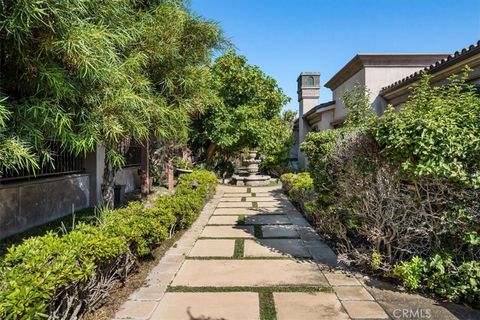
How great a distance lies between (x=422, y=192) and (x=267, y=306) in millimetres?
2254

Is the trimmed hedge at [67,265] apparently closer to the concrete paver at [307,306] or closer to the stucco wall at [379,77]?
the concrete paver at [307,306]

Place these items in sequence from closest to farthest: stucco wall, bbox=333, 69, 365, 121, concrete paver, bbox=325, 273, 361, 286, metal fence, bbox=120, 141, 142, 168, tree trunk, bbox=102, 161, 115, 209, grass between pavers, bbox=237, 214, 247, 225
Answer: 1. concrete paver, bbox=325, 273, 361, 286
2. tree trunk, bbox=102, 161, 115, 209
3. grass between pavers, bbox=237, 214, 247, 225
4. stucco wall, bbox=333, 69, 365, 121
5. metal fence, bbox=120, 141, 142, 168

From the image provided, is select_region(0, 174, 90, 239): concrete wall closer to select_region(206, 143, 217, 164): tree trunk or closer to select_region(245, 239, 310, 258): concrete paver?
select_region(245, 239, 310, 258): concrete paver

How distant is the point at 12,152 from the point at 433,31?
10.4m

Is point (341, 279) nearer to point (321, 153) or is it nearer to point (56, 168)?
point (321, 153)

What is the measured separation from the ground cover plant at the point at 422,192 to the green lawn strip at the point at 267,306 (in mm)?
1425

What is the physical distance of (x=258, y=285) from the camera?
4.03 metres

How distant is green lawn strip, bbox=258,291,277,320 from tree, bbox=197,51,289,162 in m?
11.7

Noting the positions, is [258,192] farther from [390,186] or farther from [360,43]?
[390,186]

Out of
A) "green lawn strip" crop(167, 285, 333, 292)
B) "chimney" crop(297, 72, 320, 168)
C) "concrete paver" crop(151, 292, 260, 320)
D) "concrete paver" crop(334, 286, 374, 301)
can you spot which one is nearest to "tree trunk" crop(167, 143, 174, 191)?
"chimney" crop(297, 72, 320, 168)

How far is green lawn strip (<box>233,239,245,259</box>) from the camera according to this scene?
5225 millimetres

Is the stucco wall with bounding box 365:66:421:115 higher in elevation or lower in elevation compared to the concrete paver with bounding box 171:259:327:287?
higher

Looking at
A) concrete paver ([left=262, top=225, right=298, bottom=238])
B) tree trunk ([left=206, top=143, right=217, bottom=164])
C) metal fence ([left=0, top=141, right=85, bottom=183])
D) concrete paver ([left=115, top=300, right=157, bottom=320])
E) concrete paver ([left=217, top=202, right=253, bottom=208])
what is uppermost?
tree trunk ([left=206, top=143, right=217, bottom=164])

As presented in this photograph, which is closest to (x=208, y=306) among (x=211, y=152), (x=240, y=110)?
(x=240, y=110)
